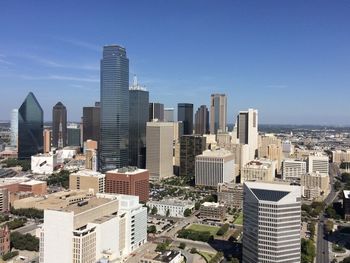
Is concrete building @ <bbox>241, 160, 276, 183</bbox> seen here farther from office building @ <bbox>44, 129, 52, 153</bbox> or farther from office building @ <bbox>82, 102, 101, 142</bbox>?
office building @ <bbox>44, 129, 52, 153</bbox>

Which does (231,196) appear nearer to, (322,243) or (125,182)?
(125,182)

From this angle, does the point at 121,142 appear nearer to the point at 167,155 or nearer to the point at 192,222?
the point at 167,155

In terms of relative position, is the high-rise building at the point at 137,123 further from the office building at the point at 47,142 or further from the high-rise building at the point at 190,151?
the office building at the point at 47,142

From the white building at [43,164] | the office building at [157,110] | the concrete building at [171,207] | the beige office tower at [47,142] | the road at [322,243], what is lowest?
the road at [322,243]

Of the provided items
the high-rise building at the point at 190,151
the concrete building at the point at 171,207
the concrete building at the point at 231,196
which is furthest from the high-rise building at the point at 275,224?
the high-rise building at the point at 190,151

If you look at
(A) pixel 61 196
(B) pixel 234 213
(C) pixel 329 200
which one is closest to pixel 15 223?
(A) pixel 61 196

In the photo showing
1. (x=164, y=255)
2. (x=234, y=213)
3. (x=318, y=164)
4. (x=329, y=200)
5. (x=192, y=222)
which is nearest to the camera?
(x=164, y=255)
